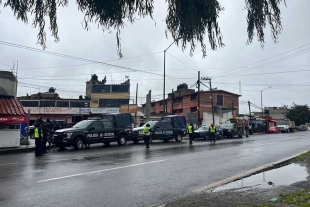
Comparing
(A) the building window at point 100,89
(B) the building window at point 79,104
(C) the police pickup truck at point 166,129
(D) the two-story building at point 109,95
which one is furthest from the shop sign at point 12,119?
(A) the building window at point 100,89

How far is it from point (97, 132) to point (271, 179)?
1405 centimetres

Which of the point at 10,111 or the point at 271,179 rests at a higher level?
the point at 10,111

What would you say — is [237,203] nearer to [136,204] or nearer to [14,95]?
[136,204]

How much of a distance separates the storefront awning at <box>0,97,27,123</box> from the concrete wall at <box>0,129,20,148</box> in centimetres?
92

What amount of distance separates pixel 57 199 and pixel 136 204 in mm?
1764

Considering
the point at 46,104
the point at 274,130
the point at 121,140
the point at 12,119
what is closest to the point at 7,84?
the point at 12,119

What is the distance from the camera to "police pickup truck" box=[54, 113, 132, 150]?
19.4 metres

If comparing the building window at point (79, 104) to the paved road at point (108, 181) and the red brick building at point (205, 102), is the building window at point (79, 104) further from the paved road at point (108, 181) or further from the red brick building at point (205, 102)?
the paved road at point (108, 181)

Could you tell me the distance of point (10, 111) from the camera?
62.1 feet

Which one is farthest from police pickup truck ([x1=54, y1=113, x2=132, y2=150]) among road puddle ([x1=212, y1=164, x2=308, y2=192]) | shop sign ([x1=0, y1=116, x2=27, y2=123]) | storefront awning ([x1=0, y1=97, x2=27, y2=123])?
road puddle ([x1=212, y1=164, x2=308, y2=192])

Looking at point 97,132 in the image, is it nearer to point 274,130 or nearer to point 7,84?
point 7,84

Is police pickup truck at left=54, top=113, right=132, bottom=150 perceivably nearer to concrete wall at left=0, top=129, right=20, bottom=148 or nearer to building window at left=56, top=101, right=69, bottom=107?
concrete wall at left=0, top=129, right=20, bottom=148

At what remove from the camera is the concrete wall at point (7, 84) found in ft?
65.5

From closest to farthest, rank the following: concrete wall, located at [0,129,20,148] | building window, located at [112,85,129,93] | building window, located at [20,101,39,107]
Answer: concrete wall, located at [0,129,20,148]
building window, located at [20,101,39,107]
building window, located at [112,85,129,93]
